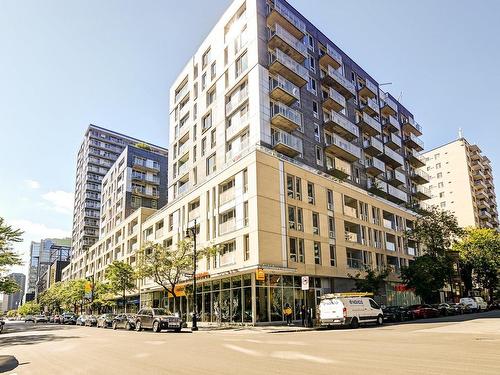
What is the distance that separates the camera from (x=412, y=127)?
67375mm

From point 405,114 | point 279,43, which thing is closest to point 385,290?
point 279,43

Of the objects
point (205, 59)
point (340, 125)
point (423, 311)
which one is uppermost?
point (205, 59)

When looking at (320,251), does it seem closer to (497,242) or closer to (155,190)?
(497,242)

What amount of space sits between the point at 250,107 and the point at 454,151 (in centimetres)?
8010

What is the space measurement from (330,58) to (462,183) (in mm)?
65172

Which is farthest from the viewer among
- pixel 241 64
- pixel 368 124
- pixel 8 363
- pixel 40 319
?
pixel 40 319

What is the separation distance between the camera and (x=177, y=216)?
155 feet

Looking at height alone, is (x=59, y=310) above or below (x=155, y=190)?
below

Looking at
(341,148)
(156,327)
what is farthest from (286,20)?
(156,327)

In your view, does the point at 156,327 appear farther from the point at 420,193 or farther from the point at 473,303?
the point at 420,193

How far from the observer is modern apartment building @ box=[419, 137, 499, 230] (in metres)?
96.0

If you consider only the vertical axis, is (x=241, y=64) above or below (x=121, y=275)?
above

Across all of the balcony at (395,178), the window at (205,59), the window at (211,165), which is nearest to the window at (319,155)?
the window at (211,165)

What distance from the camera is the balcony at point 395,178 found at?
58.6 m
